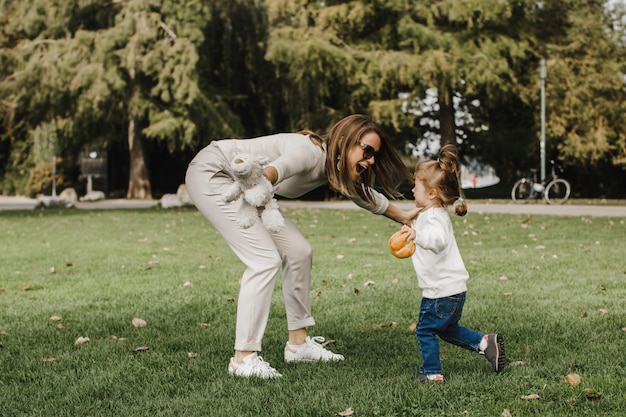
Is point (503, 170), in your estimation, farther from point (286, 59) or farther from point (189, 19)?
point (189, 19)

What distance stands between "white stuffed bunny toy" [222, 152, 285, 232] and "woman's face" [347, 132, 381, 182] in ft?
1.70

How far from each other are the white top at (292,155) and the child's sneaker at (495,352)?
3.35 feet

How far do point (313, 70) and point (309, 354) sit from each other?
20.0 meters

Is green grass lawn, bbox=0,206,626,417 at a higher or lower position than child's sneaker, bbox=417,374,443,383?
lower

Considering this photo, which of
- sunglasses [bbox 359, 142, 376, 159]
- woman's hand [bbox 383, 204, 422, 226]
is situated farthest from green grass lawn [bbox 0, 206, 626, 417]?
sunglasses [bbox 359, 142, 376, 159]

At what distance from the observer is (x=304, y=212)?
19141mm

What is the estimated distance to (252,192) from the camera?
3453mm

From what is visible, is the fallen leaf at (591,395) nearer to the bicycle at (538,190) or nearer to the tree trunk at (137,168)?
the bicycle at (538,190)

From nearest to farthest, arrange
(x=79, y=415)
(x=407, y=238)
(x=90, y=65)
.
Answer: (x=79, y=415) < (x=407, y=238) < (x=90, y=65)

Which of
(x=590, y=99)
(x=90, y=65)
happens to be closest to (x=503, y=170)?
(x=590, y=99)

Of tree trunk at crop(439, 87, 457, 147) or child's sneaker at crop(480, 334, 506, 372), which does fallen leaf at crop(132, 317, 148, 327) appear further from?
tree trunk at crop(439, 87, 457, 147)

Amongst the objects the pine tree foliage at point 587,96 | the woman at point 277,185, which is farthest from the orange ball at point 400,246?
the pine tree foliage at point 587,96

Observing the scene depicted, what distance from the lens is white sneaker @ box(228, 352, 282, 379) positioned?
3998 mm

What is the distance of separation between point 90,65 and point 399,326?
1839cm
